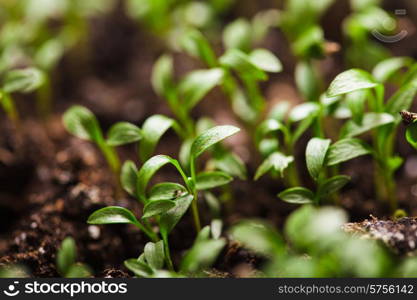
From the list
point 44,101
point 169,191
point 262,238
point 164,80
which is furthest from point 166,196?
point 44,101

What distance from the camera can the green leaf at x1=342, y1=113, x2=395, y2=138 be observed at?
120cm

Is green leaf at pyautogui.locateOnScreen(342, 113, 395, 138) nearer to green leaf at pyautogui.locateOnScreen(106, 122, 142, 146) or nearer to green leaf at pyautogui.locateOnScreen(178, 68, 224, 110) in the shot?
green leaf at pyautogui.locateOnScreen(178, 68, 224, 110)

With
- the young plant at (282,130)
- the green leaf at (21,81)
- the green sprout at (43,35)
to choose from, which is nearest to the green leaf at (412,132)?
the young plant at (282,130)

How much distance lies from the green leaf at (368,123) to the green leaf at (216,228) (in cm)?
40

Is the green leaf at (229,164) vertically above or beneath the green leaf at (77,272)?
above

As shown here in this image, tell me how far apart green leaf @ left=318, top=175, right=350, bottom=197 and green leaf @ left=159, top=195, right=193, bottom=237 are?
0.32 metres

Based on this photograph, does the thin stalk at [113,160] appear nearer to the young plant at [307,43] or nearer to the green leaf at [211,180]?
the green leaf at [211,180]

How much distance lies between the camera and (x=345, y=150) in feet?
3.87

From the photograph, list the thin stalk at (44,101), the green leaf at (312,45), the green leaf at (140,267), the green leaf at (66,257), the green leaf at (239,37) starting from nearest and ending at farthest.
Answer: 1. the green leaf at (140,267)
2. the green leaf at (66,257)
3. the green leaf at (312,45)
4. the green leaf at (239,37)
5. the thin stalk at (44,101)

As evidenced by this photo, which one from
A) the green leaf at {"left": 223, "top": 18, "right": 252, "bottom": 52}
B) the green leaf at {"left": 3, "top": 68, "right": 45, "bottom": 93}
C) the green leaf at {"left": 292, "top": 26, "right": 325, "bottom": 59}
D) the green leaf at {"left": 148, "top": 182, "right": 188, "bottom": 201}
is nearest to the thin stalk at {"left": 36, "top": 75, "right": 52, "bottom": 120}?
the green leaf at {"left": 3, "top": 68, "right": 45, "bottom": 93}

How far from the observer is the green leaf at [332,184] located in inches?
47.1

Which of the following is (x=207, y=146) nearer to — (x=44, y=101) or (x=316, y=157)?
(x=316, y=157)

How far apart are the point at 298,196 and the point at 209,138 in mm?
265
